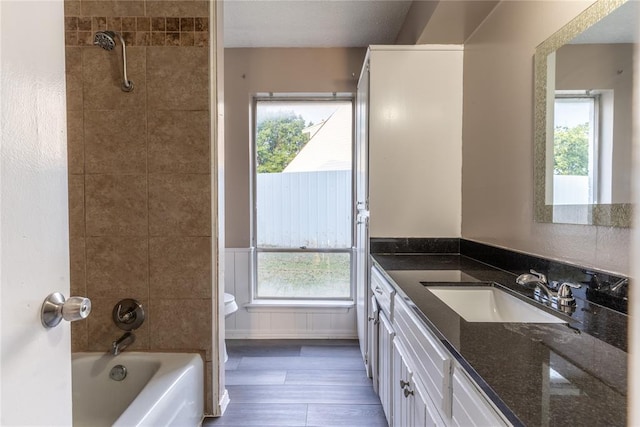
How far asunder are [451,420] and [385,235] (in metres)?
1.40

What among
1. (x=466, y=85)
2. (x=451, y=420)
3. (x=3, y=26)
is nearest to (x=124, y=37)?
(x=3, y=26)

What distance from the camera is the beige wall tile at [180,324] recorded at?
179 centimetres

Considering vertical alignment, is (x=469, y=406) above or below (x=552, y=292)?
below

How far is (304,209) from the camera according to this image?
3.05 metres

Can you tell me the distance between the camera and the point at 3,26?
1.71 ft

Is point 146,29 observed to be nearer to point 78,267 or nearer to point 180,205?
point 180,205

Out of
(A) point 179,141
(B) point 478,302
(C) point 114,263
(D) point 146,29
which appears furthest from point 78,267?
(B) point 478,302

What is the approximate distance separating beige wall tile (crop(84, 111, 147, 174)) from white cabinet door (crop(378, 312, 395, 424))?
1.51 meters

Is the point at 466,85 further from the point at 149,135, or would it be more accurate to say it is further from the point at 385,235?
the point at 149,135

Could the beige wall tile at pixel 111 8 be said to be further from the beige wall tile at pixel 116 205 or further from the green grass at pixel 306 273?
the green grass at pixel 306 273

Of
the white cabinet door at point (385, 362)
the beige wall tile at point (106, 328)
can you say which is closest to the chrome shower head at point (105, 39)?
the beige wall tile at point (106, 328)

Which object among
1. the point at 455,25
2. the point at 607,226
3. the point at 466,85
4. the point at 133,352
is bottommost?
the point at 133,352

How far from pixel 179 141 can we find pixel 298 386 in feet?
5.41

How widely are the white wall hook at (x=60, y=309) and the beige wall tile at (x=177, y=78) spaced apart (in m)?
1.34
